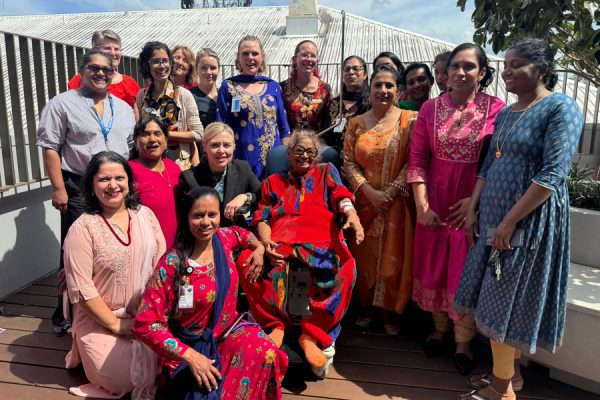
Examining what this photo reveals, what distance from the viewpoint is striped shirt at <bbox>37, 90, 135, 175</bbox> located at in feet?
9.68

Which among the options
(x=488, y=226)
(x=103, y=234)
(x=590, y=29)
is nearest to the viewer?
(x=488, y=226)

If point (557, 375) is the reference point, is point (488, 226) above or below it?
above

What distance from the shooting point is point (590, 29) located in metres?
2.98

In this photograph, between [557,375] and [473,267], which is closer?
[473,267]

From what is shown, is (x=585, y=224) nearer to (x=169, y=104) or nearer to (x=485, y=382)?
(x=485, y=382)

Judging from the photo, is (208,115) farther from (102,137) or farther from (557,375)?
(557,375)

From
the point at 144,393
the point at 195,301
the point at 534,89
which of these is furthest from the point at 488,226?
the point at 144,393

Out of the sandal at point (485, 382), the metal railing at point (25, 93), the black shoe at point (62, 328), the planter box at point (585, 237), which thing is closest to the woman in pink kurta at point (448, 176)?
the sandal at point (485, 382)

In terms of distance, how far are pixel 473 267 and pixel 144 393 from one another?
71.5 inches

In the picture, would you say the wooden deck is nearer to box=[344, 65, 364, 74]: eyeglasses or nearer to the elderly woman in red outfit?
the elderly woman in red outfit

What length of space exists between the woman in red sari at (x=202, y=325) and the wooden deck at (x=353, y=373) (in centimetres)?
43

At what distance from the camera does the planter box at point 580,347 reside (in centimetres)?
241

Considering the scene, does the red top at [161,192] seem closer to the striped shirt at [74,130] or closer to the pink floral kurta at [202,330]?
the striped shirt at [74,130]

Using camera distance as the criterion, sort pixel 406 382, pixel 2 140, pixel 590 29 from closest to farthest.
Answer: pixel 406 382 → pixel 590 29 → pixel 2 140
